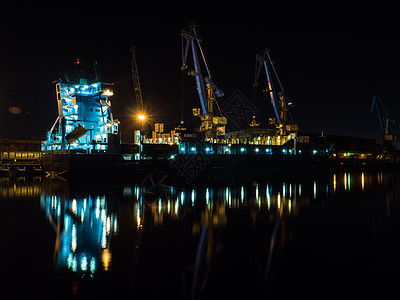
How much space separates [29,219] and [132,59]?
243ft

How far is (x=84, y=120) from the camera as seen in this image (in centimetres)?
3722

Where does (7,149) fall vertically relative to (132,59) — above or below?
below

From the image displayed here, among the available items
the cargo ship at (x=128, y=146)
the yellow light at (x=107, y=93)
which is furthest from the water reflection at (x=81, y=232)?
the yellow light at (x=107, y=93)

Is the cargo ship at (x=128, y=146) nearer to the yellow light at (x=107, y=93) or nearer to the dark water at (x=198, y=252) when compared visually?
the yellow light at (x=107, y=93)

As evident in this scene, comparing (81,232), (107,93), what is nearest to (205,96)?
(107,93)

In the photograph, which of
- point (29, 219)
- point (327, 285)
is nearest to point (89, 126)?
point (29, 219)

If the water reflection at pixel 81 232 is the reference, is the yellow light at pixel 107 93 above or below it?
above

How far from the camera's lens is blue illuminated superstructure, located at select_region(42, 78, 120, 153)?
3519 cm

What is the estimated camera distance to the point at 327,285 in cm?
580

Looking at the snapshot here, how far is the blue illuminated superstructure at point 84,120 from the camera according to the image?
3519 cm

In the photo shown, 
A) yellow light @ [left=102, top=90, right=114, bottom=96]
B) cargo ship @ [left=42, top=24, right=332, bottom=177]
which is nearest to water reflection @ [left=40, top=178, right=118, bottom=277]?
cargo ship @ [left=42, top=24, right=332, bottom=177]

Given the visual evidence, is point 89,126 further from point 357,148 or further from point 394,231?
point 357,148

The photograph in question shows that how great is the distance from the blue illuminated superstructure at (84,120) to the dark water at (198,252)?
70.5 ft

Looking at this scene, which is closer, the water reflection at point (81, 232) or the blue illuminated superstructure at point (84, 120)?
the water reflection at point (81, 232)
